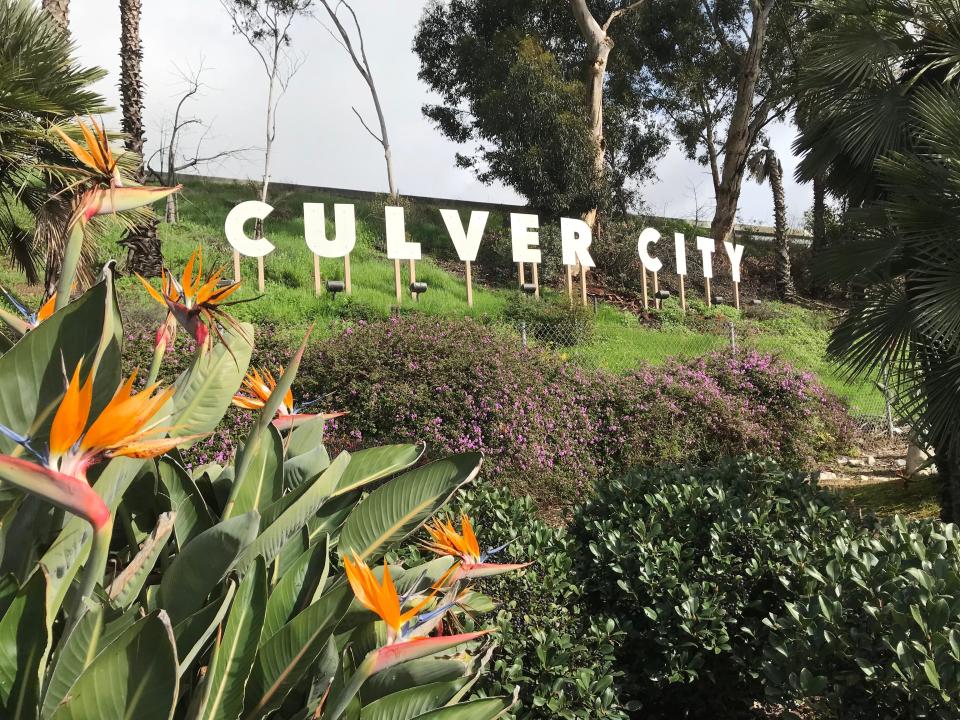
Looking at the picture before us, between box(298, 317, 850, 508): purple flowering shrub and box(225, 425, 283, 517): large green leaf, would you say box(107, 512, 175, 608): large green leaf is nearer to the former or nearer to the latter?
box(225, 425, 283, 517): large green leaf

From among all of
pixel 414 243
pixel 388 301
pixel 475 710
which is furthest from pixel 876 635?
pixel 414 243

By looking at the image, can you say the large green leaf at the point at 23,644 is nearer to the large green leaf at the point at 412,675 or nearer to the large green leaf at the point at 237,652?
the large green leaf at the point at 237,652

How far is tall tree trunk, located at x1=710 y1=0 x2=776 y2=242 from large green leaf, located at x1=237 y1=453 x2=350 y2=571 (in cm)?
2272

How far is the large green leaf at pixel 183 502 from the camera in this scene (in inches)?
71.8

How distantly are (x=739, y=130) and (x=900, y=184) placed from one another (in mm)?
17657

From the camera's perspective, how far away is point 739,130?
2194 cm

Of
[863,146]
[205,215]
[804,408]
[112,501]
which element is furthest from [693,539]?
→ [205,215]

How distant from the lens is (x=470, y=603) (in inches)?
89.0

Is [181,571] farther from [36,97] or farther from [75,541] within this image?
[36,97]

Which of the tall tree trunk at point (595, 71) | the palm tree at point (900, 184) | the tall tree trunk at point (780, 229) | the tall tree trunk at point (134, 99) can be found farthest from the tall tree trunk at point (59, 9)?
the tall tree trunk at point (780, 229)

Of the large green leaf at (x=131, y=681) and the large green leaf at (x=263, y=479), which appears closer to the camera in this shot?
the large green leaf at (x=131, y=681)

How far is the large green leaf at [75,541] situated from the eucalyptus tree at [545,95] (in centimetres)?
1909

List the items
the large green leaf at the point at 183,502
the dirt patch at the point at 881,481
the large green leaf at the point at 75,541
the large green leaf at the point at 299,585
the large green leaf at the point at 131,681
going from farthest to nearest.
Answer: the dirt patch at the point at 881,481, the large green leaf at the point at 183,502, the large green leaf at the point at 299,585, the large green leaf at the point at 75,541, the large green leaf at the point at 131,681

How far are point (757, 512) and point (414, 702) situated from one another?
2.43 metres
